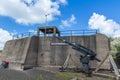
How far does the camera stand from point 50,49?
2586 cm

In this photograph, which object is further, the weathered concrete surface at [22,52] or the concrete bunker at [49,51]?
the weathered concrete surface at [22,52]

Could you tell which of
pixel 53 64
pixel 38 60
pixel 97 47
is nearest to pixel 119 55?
pixel 97 47

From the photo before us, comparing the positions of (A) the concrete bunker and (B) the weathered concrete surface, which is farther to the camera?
(B) the weathered concrete surface

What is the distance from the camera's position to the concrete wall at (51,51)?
24.1m

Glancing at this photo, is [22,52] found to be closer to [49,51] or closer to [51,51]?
[49,51]

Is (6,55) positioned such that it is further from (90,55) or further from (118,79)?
(118,79)

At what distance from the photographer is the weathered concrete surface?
24703 millimetres

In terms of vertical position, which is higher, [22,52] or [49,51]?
[49,51]

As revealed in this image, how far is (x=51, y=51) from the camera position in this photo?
25.7 m

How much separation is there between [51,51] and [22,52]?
15.9ft

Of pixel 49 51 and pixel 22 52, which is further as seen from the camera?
pixel 22 52

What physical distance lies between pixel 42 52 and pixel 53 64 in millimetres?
2709

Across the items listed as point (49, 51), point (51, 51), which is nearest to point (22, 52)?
point (49, 51)

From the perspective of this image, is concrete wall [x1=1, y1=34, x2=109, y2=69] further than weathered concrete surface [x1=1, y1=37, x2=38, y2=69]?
No
